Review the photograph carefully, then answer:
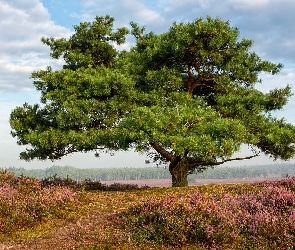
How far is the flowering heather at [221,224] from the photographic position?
9.12 meters

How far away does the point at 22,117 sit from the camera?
21703 millimetres

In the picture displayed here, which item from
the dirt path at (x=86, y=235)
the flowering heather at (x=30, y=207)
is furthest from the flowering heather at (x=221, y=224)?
the flowering heather at (x=30, y=207)

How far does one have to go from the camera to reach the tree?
17359 mm

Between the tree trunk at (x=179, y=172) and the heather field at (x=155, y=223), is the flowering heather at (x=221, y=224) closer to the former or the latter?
the heather field at (x=155, y=223)

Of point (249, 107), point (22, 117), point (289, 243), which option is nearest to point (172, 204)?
point (289, 243)

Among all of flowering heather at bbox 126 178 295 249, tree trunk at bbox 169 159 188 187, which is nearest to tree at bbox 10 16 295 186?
tree trunk at bbox 169 159 188 187

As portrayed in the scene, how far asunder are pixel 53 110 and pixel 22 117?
223 cm

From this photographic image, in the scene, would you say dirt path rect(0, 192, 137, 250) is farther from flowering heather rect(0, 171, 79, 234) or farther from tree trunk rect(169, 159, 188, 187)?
tree trunk rect(169, 159, 188, 187)

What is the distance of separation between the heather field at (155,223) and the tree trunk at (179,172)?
765 cm

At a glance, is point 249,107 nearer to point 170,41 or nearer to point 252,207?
point 170,41

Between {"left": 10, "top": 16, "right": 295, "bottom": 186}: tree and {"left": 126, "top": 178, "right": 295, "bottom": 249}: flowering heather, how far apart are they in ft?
18.4

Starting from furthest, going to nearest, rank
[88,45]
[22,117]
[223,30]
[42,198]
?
[88,45], [22,117], [223,30], [42,198]

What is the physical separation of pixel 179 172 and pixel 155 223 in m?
12.1

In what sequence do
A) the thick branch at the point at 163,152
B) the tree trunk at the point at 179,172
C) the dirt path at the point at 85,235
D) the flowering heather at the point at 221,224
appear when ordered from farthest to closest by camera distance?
the tree trunk at the point at 179,172, the thick branch at the point at 163,152, the dirt path at the point at 85,235, the flowering heather at the point at 221,224
